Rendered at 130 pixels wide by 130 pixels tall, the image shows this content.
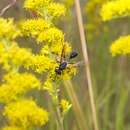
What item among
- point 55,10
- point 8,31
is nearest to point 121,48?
point 55,10

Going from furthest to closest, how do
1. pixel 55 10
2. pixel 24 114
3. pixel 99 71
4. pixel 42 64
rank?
pixel 99 71 < pixel 55 10 < pixel 42 64 < pixel 24 114

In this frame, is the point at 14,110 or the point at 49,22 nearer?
the point at 14,110

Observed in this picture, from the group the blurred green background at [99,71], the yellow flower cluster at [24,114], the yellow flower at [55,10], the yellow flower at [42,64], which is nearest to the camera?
the yellow flower cluster at [24,114]

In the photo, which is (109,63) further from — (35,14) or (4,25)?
(4,25)

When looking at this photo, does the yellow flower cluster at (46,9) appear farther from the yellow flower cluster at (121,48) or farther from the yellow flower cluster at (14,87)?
the yellow flower cluster at (14,87)

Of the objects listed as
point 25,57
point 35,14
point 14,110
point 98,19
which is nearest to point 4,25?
point 25,57

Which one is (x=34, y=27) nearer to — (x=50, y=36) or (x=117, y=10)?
(x=50, y=36)

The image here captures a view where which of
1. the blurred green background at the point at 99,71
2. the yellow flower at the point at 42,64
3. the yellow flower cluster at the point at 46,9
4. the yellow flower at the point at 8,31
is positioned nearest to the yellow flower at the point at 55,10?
the yellow flower cluster at the point at 46,9

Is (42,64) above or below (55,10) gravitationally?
below

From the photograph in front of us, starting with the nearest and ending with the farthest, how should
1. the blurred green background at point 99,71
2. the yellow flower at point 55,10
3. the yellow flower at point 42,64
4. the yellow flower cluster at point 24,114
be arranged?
the yellow flower cluster at point 24,114
the yellow flower at point 42,64
the yellow flower at point 55,10
the blurred green background at point 99,71
